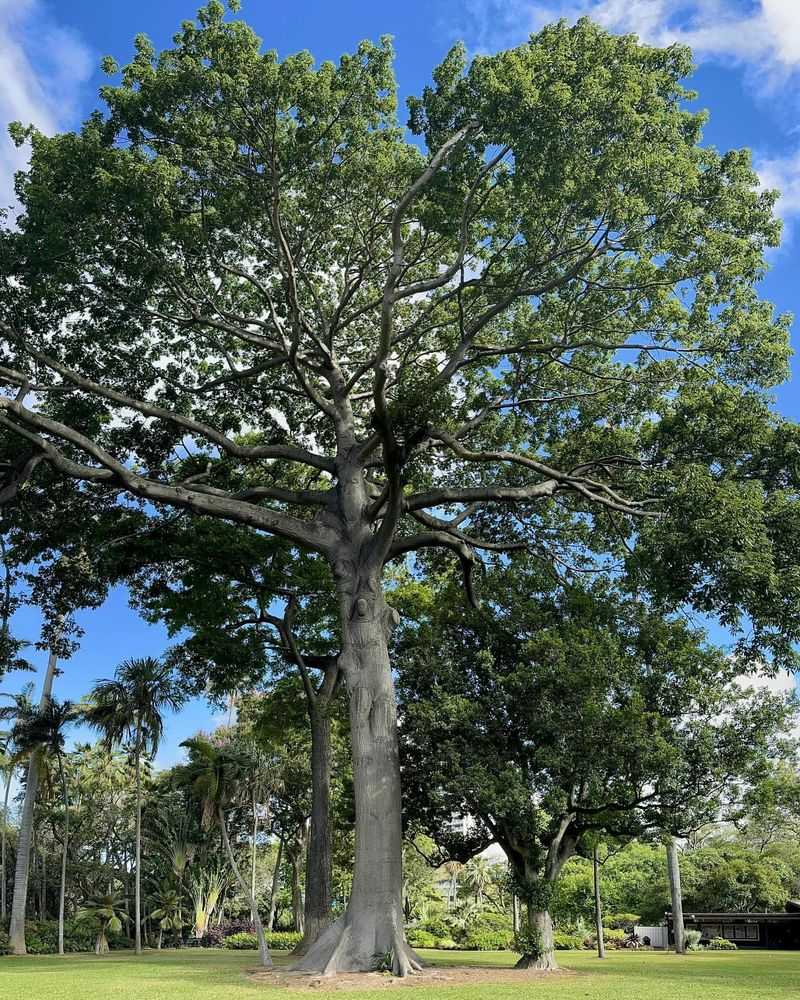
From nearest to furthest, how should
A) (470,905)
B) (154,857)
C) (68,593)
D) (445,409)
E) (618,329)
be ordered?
1. (445,409)
2. (618,329)
3. (68,593)
4. (154,857)
5. (470,905)

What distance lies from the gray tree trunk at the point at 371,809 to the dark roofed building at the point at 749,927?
2726cm

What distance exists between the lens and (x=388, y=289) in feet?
41.8

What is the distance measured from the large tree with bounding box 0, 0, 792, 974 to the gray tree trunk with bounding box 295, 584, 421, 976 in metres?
0.04

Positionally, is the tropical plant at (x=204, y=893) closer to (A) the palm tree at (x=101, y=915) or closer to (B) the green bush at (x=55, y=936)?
(A) the palm tree at (x=101, y=915)

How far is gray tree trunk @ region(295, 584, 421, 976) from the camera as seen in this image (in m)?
12.5

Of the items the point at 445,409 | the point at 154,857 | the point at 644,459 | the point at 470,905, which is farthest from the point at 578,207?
the point at 470,905

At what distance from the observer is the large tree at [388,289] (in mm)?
12641

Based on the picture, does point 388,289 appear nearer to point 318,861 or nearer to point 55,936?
point 318,861

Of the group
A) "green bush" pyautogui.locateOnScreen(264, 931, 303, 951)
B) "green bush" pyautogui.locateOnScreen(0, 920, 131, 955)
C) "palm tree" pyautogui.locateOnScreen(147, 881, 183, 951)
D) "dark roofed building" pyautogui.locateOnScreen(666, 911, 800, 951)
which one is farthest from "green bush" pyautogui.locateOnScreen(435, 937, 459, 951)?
"green bush" pyautogui.locateOnScreen(0, 920, 131, 955)

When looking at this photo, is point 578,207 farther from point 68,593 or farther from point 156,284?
point 68,593

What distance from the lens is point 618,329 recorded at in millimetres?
15273

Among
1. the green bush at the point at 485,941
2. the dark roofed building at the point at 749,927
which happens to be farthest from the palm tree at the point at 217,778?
the dark roofed building at the point at 749,927

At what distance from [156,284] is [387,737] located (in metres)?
8.91

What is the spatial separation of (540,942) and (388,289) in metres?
13.9
